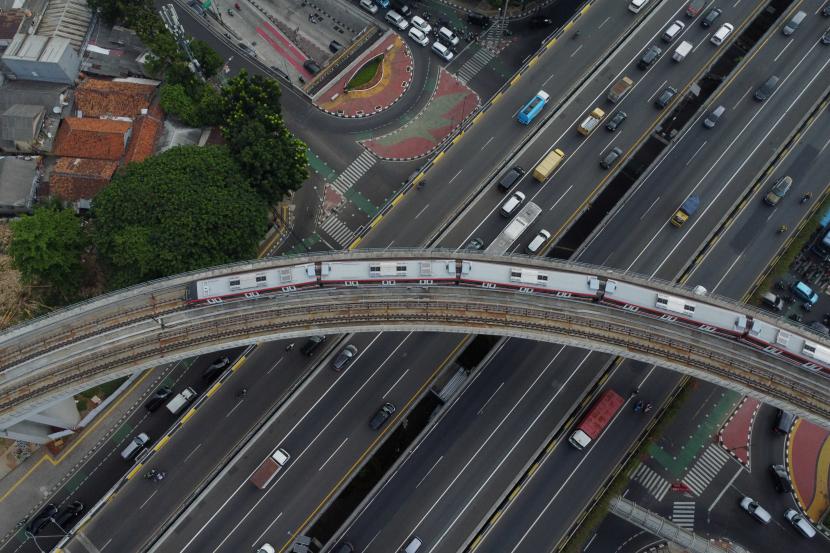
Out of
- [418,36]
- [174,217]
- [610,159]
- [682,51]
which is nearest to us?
[174,217]

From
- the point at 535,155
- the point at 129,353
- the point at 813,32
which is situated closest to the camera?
the point at 129,353

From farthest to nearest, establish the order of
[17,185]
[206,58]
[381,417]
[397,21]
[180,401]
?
[397,21]
[206,58]
[17,185]
[180,401]
[381,417]

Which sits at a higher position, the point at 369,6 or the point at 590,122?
the point at 590,122

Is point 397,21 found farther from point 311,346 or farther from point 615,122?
point 311,346

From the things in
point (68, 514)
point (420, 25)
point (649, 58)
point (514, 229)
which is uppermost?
point (649, 58)

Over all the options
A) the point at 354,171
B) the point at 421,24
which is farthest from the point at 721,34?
the point at 354,171

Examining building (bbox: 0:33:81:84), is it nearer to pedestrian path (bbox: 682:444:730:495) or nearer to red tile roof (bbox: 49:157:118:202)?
red tile roof (bbox: 49:157:118:202)

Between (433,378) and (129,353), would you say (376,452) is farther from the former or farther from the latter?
(129,353)

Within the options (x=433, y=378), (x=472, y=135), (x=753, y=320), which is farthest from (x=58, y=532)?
(x=753, y=320)

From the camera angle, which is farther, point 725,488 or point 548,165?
point 548,165
